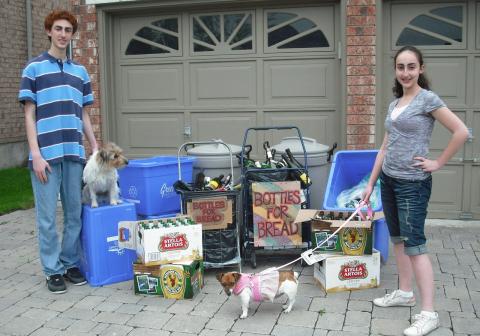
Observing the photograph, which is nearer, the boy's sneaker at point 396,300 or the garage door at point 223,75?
the boy's sneaker at point 396,300

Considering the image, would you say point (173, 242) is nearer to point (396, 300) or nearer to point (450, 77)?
point (396, 300)

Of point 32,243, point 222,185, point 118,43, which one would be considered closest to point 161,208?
point 222,185

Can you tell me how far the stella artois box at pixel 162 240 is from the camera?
4395 millimetres

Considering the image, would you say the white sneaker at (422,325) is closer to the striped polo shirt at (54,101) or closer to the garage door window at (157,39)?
the striped polo shirt at (54,101)

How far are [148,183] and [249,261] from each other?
3.92ft

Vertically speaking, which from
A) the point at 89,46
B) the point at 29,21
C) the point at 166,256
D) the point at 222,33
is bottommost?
the point at 166,256

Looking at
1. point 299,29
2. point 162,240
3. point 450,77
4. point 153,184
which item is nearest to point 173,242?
point 162,240

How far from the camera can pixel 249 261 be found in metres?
5.21

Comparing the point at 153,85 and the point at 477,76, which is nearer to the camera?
the point at 477,76

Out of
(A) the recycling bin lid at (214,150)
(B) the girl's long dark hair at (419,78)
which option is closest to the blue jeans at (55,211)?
(A) the recycling bin lid at (214,150)

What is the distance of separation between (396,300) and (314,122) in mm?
3091

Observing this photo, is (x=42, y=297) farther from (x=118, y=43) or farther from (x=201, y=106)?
(x=118, y=43)

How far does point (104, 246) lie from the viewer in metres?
4.74

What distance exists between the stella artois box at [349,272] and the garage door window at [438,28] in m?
3.06
